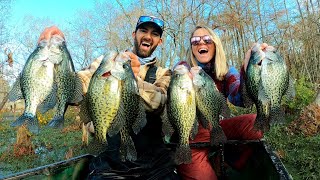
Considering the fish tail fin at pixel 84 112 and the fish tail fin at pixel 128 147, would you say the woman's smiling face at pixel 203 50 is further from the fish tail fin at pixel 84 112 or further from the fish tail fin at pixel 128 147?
the fish tail fin at pixel 84 112

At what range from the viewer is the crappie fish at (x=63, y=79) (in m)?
2.45

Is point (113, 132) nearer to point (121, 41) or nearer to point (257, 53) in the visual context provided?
point (257, 53)

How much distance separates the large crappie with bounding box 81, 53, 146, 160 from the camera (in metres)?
2.50

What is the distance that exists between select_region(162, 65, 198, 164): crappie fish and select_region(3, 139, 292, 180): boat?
86cm

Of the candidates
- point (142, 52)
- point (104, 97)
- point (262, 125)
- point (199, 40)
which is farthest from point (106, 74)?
point (199, 40)

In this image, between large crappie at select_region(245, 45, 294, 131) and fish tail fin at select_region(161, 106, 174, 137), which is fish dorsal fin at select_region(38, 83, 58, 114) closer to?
fish tail fin at select_region(161, 106, 174, 137)

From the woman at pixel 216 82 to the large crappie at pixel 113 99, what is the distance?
1.37 meters

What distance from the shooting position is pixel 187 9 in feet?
87.0

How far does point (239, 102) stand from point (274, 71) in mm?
666

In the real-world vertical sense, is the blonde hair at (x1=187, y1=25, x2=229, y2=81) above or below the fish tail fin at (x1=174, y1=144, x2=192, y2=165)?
above

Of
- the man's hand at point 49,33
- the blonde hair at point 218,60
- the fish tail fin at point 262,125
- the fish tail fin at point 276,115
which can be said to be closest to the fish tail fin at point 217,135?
the fish tail fin at point 262,125

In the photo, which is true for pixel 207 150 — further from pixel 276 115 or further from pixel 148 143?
pixel 276 115

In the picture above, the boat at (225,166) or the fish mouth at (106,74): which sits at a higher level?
the fish mouth at (106,74)

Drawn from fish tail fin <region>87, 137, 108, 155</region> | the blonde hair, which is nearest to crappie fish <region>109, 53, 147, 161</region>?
fish tail fin <region>87, 137, 108, 155</region>
